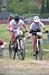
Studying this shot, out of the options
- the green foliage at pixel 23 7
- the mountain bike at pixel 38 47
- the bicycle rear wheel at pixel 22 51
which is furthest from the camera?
the green foliage at pixel 23 7

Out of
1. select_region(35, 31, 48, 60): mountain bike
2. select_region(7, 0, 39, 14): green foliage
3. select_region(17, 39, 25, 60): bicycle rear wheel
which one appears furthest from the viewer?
select_region(7, 0, 39, 14): green foliage

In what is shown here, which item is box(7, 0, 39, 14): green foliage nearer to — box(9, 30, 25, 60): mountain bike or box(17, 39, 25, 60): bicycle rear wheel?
box(9, 30, 25, 60): mountain bike

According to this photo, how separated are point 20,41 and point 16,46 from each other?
35 cm

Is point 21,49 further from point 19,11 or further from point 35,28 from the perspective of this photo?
point 19,11

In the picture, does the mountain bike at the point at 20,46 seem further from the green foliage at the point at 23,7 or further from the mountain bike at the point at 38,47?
the green foliage at the point at 23,7

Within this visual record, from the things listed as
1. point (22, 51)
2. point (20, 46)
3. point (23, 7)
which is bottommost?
point (23, 7)

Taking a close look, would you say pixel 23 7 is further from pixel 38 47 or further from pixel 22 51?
pixel 22 51

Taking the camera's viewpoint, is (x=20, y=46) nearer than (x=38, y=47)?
Yes

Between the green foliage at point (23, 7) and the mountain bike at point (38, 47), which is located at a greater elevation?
the mountain bike at point (38, 47)

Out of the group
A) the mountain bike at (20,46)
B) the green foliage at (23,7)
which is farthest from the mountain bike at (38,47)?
the green foliage at (23,7)

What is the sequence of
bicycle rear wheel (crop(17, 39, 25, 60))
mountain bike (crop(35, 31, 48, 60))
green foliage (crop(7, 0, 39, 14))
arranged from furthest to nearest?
green foliage (crop(7, 0, 39, 14))
mountain bike (crop(35, 31, 48, 60))
bicycle rear wheel (crop(17, 39, 25, 60))

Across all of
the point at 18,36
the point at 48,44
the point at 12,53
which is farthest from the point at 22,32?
the point at 48,44

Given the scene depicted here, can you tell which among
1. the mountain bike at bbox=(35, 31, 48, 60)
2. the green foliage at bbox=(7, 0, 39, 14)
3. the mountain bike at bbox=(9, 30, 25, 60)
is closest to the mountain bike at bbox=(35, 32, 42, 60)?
the mountain bike at bbox=(35, 31, 48, 60)

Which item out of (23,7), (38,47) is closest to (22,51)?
(38,47)
